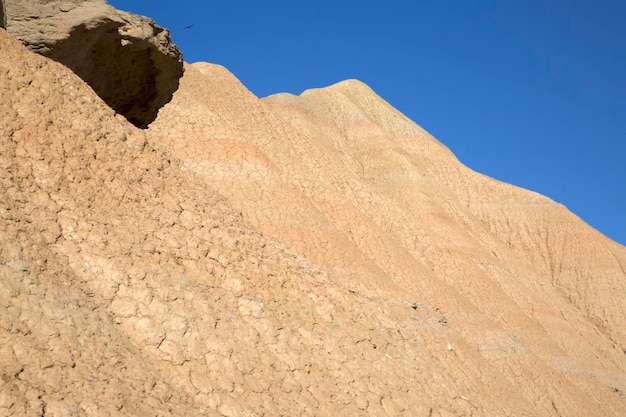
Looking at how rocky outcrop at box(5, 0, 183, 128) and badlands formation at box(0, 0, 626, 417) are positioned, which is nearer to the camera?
badlands formation at box(0, 0, 626, 417)

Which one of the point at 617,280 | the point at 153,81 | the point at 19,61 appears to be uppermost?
the point at 617,280

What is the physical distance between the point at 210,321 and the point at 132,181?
2579 millimetres

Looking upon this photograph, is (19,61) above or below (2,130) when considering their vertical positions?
above

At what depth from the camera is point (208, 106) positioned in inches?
1117

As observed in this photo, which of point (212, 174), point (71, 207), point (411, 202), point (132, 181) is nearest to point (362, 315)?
point (132, 181)

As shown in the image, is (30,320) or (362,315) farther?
(362,315)

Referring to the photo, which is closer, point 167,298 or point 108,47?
point 167,298

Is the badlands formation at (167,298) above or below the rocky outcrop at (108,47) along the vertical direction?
below

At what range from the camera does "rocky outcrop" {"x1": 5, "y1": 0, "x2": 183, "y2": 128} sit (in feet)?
37.9

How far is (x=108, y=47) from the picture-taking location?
12.5 metres

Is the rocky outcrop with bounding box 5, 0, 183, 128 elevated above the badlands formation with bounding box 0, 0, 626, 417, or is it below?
above

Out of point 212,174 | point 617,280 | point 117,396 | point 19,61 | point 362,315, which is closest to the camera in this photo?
point 117,396

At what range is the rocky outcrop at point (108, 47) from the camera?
11555 mm

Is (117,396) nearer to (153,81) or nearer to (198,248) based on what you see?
(198,248)
